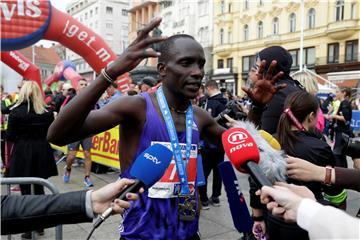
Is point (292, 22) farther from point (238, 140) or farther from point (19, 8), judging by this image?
point (238, 140)

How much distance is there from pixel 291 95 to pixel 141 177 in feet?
5.46

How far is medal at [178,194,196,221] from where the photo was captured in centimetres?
194

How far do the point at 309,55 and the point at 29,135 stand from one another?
32149 mm

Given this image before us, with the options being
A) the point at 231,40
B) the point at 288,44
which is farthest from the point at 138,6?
the point at 288,44

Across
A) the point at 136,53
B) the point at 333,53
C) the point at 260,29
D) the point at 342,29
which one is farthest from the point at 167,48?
the point at 260,29

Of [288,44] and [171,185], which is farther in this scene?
[288,44]

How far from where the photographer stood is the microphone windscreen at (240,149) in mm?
1479

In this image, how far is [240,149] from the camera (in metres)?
1.52

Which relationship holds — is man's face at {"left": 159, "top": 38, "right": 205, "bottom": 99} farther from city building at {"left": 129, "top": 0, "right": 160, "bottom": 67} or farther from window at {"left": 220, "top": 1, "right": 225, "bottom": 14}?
city building at {"left": 129, "top": 0, "right": 160, "bottom": 67}

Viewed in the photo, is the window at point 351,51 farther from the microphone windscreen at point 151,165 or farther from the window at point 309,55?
the microphone windscreen at point 151,165

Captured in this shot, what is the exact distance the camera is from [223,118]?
2863 mm

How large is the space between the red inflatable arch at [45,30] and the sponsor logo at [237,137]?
7870 mm

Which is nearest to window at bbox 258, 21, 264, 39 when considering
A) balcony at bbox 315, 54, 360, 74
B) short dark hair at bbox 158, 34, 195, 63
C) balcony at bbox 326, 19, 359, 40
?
balcony at bbox 315, 54, 360, 74

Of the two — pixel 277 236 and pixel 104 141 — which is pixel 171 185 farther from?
pixel 104 141
